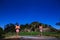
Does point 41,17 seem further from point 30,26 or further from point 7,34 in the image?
point 7,34

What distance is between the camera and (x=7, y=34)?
3166 millimetres

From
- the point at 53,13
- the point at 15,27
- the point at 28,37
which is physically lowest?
the point at 28,37

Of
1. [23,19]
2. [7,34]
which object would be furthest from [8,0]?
[7,34]

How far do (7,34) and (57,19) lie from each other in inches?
43.0

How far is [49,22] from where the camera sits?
3.21 meters

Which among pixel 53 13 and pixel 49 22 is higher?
pixel 53 13

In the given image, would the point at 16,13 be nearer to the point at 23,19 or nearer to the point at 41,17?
the point at 23,19

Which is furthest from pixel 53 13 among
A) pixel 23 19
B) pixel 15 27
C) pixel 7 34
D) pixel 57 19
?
pixel 7 34

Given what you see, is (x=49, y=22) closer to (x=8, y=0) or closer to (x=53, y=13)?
(x=53, y=13)

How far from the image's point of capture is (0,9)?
326cm

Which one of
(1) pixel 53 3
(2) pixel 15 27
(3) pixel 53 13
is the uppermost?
(1) pixel 53 3

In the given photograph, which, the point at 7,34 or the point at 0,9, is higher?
the point at 0,9

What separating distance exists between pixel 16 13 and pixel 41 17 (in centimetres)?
54

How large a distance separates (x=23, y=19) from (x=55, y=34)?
0.74 metres
